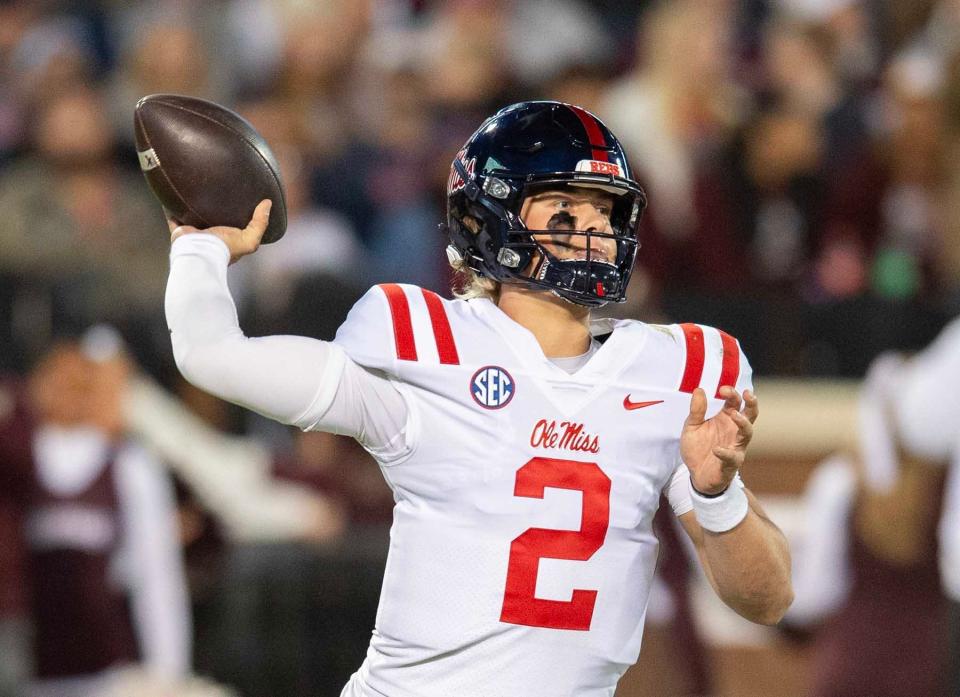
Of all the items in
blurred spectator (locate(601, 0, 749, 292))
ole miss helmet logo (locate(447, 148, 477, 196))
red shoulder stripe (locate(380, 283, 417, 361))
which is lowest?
blurred spectator (locate(601, 0, 749, 292))

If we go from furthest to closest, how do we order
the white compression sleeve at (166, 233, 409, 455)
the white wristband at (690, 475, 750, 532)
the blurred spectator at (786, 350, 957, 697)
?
the blurred spectator at (786, 350, 957, 697)
the white wristband at (690, 475, 750, 532)
the white compression sleeve at (166, 233, 409, 455)

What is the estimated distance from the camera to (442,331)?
113 inches

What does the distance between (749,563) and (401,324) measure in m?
0.74

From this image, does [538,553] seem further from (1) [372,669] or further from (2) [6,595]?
(2) [6,595]

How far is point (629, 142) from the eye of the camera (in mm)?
7086

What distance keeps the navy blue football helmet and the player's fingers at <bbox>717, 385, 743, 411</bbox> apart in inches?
11.5

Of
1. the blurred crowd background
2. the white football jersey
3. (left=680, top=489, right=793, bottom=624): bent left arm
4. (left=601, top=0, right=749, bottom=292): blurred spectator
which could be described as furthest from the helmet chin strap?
(left=601, top=0, right=749, bottom=292): blurred spectator

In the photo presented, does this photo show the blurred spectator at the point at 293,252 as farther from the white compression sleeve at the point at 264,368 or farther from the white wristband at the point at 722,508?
the white wristband at the point at 722,508

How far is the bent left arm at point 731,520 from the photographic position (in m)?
2.74

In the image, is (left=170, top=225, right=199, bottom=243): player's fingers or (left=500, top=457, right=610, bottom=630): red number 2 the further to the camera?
(left=170, top=225, right=199, bottom=243): player's fingers

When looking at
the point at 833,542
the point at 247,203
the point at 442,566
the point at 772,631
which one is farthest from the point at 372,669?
the point at 772,631

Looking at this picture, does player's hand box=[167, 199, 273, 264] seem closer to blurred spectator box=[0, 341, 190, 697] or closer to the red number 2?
the red number 2

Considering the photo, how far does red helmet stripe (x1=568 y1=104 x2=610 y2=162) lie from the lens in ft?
9.58

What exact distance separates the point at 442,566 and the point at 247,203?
0.74m
